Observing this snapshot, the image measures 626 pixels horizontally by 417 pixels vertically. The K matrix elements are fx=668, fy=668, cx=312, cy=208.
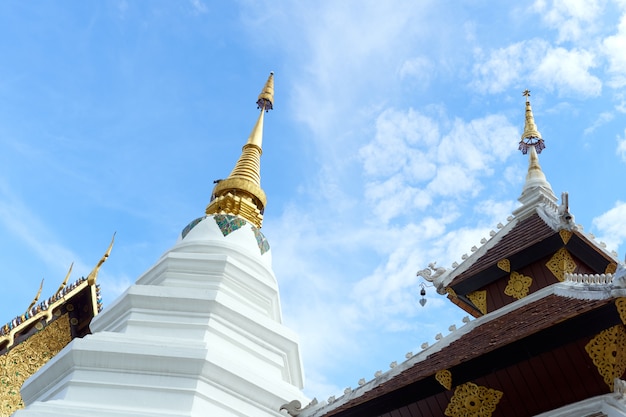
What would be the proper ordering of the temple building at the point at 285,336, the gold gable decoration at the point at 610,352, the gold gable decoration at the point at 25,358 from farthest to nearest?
the gold gable decoration at the point at 25,358 < the temple building at the point at 285,336 < the gold gable decoration at the point at 610,352

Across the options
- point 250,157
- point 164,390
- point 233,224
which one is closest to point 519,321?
point 164,390

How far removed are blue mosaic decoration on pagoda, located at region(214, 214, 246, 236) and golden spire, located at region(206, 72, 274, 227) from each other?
0.71 meters

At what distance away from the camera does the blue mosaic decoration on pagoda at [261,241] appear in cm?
1322

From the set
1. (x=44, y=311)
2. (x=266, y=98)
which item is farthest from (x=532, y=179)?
(x=266, y=98)

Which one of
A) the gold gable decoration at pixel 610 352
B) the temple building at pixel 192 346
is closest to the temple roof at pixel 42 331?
the temple building at pixel 192 346

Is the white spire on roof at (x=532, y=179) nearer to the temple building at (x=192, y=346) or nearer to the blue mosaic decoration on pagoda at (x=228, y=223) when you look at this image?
the temple building at (x=192, y=346)

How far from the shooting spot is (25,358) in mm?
12188

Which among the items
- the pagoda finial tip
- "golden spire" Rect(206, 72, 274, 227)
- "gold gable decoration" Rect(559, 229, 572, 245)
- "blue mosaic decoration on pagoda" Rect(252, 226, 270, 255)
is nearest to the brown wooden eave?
"gold gable decoration" Rect(559, 229, 572, 245)

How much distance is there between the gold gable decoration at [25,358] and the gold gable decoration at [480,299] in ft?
26.2

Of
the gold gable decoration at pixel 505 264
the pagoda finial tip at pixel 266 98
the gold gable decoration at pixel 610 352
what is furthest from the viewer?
the pagoda finial tip at pixel 266 98

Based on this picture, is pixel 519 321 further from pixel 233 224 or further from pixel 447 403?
pixel 233 224

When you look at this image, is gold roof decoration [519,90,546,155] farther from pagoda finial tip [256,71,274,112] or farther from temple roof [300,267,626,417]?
pagoda finial tip [256,71,274,112]

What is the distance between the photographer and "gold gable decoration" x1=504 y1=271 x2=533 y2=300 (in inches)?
305

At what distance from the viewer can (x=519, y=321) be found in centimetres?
603
